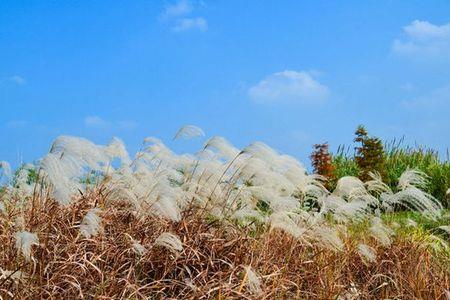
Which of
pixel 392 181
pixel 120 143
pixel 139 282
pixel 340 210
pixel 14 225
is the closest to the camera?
pixel 139 282

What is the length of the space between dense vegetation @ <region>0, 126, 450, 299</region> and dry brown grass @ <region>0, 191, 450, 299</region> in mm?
14

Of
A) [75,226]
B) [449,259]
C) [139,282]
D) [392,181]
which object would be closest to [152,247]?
[139,282]

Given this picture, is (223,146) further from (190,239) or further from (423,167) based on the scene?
(423,167)

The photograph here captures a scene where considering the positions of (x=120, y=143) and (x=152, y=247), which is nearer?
(x=152, y=247)

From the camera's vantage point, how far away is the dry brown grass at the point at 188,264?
16.8 ft

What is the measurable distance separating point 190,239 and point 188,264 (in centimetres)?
21

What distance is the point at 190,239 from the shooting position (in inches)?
227

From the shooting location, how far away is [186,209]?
20.2 feet

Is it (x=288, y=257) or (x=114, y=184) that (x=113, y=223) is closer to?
(x=114, y=184)

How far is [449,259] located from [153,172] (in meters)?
3.08

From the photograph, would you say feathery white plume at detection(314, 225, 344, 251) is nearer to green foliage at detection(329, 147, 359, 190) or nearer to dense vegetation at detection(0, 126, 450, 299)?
dense vegetation at detection(0, 126, 450, 299)

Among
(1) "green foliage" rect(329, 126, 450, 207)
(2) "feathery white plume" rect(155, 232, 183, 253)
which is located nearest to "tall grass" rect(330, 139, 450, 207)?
Answer: (1) "green foliage" rect(329, 126, 450, 207)

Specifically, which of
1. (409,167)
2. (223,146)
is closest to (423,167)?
(409,167)

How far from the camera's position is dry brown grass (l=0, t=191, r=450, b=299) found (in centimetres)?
511
